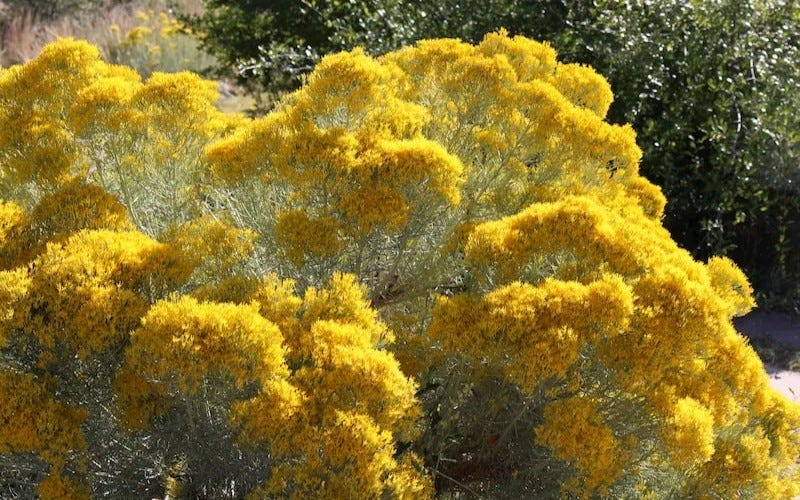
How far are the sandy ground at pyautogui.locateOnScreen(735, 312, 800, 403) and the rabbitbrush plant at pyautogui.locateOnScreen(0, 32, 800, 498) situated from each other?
2.70m

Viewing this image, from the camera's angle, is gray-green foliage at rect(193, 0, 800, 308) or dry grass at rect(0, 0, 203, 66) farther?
dry grass at rect(0, 0, 203, 66)

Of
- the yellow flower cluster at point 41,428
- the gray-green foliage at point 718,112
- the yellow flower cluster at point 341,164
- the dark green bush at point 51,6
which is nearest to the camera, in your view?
the yellow flower cluster at point 41,428

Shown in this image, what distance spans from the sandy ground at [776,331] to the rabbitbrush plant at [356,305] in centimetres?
270

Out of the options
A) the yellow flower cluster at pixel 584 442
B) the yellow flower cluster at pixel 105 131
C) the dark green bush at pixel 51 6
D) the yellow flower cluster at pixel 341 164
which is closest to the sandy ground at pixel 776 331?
the yellow flower cluster at pixel 584 442

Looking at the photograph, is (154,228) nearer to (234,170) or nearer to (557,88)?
(234,170)

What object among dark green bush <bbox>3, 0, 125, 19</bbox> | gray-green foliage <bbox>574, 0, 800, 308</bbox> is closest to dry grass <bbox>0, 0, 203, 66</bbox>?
dark green bush <bbox>3, 0, 125, 19</bbox>

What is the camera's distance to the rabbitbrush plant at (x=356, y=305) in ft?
8.08

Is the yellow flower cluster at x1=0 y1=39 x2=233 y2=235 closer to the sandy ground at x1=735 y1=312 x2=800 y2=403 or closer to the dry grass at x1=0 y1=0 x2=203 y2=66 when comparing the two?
the sandy ground at x1=735 y1=312 x2=800 y2=403

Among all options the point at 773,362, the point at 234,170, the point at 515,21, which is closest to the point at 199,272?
the point at 234,170

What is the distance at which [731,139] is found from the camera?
6.47 metres

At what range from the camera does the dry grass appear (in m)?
13.0

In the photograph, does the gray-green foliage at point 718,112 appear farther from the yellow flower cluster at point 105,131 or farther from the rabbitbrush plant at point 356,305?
the yellow flower cluster at point 105,131

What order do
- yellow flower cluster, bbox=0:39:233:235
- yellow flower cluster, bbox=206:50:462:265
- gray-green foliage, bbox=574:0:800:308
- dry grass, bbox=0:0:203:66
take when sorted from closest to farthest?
yellow flower cluster, bbox=206:50:462:265
yellow flower cluster, bbox=0:39:233:235
gray-green foliage, bbox=574:0:800:308
dry grass, bbox=0:0:203:66

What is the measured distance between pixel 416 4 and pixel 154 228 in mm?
4722
